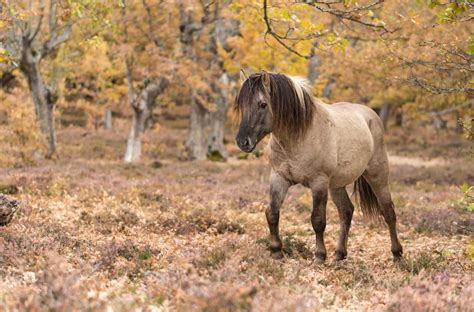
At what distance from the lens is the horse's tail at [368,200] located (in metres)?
8.84

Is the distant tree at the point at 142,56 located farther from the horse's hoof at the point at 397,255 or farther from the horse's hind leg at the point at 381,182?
the horse's hoof at the point at 397,255

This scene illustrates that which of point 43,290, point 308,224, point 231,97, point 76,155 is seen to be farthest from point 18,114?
point 43,290

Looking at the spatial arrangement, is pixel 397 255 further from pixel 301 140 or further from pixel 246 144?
pixel 246 144

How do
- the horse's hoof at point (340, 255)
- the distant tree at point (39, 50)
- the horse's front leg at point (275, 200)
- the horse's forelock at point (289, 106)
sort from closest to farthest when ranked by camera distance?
the horse's forelock at point (289, 106) < the horse's front leg at point (275, 200) < the horse's hoof at point (340, 255) < the distant tree at point (39, 50)

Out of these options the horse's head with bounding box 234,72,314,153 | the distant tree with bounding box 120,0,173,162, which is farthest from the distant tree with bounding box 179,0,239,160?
the horse's head with bounding box 234,72,314,153

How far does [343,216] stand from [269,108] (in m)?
2.68

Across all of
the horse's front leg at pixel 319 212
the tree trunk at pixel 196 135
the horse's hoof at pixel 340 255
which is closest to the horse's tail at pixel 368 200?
the horse's hoof at pixel 340 255

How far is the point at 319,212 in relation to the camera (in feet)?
23.7

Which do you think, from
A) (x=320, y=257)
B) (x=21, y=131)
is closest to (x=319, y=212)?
(x=320, y=257)

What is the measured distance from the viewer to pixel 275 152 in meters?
7.21

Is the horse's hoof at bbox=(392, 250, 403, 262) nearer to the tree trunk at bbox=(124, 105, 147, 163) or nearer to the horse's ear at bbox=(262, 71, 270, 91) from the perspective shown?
the horse's ear at bbox=(262, 71, 270, 91)

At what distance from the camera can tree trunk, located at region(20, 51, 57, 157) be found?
72.7 ft

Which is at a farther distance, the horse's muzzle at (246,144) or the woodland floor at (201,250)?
the horse's muzzle at (246,144)

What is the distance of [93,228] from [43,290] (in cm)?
453
